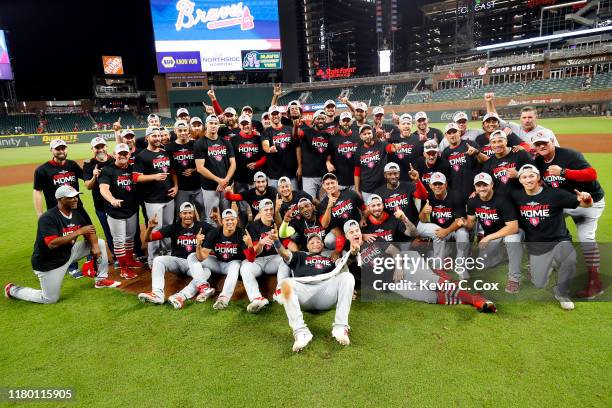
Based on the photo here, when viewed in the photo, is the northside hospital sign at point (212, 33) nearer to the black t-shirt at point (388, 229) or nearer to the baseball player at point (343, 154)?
the baseball player at point (343, 154)

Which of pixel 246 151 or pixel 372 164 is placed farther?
pixel 246 151

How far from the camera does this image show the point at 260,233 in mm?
5812

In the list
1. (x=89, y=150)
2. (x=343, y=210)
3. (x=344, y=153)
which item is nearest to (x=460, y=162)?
(x=344, y=153)

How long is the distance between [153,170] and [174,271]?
190 centimetres

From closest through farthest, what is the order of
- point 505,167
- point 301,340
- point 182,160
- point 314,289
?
point 301,340, point 314,289, point 505,167, point 182,160

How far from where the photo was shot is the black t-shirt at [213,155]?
22.0 ft

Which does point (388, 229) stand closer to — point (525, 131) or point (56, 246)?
point (525, 131)

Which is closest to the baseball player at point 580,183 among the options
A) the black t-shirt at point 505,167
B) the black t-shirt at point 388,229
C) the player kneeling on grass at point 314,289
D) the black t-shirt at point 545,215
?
the black t-shirt at point 505,167

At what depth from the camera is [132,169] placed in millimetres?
6383

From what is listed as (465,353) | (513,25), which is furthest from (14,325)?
(513,25)

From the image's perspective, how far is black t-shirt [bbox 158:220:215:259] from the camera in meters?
5.86

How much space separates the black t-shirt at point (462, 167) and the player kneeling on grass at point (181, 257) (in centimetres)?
416

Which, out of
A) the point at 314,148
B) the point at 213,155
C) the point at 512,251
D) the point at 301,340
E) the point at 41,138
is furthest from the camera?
the point at 41,138

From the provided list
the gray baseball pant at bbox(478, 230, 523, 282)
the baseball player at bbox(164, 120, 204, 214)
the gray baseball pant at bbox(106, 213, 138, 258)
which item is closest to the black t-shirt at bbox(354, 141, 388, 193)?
the gray baseball pant at bbox(478, 230, 523, 282)
